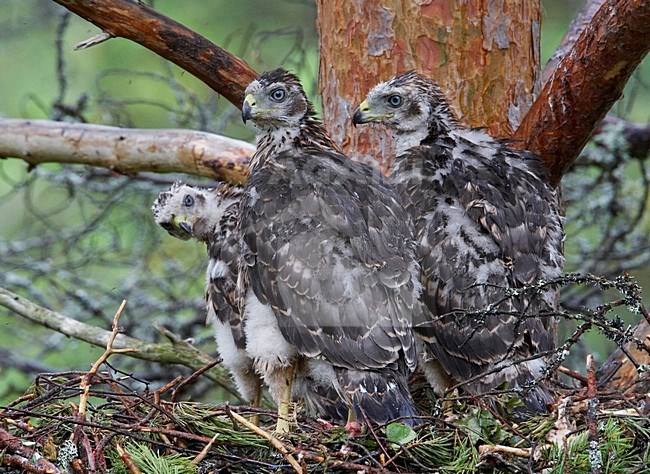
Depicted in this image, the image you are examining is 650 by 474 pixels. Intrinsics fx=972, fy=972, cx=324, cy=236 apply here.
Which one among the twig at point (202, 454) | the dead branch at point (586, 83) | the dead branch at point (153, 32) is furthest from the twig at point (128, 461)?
the dead branch at point (586, 83)

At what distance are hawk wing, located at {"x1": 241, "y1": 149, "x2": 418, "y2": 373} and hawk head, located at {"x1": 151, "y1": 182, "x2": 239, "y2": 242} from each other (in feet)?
3.05

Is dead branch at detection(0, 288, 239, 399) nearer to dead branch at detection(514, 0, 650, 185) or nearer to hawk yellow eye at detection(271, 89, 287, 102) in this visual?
hawk yellow eye at detection(271, 89, 287, 102)

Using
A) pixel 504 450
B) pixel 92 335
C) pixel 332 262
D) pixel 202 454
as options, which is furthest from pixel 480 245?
pixel 92 335

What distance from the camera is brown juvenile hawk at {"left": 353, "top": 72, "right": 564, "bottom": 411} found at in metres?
4.63

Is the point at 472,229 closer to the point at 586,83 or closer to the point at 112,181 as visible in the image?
the point at 586,83

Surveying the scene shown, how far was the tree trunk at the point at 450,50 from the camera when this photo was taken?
5.28m

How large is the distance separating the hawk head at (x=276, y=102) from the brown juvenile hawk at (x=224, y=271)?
533 millimetres

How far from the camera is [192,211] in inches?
224

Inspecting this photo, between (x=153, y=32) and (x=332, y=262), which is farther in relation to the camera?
(x=153, y=32)

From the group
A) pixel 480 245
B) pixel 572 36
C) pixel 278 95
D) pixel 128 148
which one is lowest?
pixel 128 148

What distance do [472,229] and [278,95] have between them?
1.27 metres

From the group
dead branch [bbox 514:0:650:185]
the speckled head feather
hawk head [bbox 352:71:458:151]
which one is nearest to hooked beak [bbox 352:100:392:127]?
hawk head [bbox 352:71:458:151]

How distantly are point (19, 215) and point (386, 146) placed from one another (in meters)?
5.29

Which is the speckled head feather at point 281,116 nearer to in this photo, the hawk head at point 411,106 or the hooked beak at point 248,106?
the hooked beak at point 248,106
